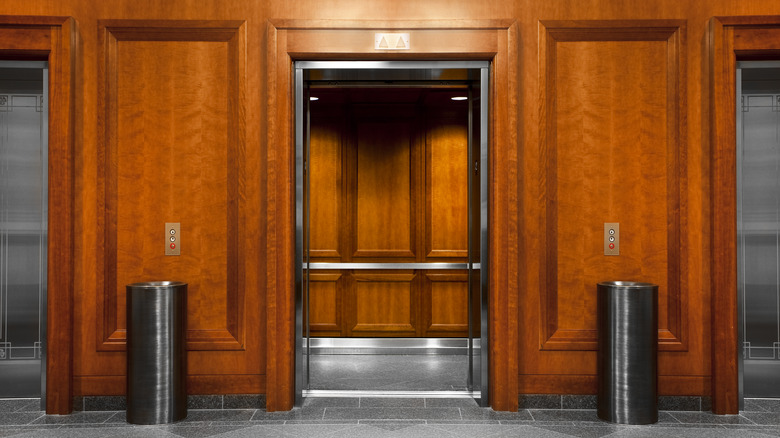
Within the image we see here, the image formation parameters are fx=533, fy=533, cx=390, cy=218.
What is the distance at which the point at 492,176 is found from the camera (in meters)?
4.07

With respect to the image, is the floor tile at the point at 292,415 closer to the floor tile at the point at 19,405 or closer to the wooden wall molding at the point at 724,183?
the floor tile at the point at 19,405

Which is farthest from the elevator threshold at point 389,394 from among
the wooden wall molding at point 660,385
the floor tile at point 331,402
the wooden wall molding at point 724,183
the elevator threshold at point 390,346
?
the wooden wall molding at point 724,183

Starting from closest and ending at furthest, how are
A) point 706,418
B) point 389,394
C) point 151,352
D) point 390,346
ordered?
point 151,352 → point 706,418 → point 389,394 → point 390,346

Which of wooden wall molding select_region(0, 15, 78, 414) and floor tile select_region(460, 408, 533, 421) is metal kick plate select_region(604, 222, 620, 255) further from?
wooden wall molding select_region(0, 15, 78, 414)

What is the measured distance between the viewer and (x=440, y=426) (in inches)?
144

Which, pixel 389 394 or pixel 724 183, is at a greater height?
pixel 724 183

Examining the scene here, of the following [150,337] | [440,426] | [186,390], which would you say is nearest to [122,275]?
[150,337]

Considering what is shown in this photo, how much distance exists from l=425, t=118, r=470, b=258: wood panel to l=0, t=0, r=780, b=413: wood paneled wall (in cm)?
236

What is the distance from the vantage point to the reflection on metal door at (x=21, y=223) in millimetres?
4535

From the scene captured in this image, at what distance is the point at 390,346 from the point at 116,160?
3.59 meters

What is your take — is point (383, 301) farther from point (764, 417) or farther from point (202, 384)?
point (764, 417)

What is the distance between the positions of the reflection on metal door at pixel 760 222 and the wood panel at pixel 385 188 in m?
3.31

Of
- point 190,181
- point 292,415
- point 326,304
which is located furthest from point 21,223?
point 326,304

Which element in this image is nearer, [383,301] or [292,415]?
[292,415]
